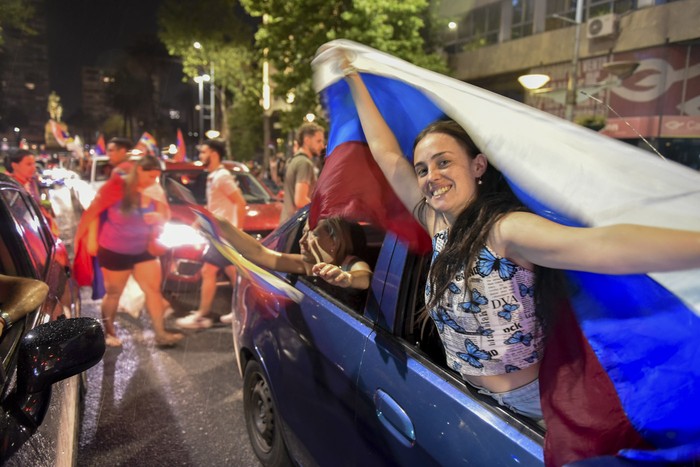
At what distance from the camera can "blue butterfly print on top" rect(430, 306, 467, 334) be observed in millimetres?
1534

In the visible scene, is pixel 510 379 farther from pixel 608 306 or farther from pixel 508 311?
pixel 608 306

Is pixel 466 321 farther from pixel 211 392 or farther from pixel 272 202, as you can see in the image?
pixel 272 202

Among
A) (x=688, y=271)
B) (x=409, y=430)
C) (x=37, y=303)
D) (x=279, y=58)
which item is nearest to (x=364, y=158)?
(x=409, y=430)

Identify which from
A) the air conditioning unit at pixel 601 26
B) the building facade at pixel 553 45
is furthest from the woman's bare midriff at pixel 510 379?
the air conditioning unit at pixel 601 26

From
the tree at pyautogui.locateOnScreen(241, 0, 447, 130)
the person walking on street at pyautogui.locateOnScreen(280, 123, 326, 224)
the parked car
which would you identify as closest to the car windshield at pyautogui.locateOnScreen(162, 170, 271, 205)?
the person walking on street at pyautogui.locateOnScreen(280, 123, 326, 224)

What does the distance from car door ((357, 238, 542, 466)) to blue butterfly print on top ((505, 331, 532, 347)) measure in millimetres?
226

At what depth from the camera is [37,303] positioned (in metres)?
2.07

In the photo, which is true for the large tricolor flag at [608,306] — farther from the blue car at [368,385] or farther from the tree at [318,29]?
the tree at [318,29]

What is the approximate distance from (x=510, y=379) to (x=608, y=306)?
15.7 inches

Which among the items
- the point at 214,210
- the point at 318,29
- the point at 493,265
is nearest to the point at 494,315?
the point at 493,265

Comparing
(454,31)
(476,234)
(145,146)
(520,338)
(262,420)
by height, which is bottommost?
(262,420)

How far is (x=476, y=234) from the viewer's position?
145cm

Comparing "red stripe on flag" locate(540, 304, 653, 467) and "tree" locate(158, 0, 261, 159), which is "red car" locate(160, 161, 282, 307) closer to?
"red stripe on flag" locate(540, 304, 653, 467)

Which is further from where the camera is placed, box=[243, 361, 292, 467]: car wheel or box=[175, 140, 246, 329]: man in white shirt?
box=[175, 140, 246, 329]: man in white shirt
